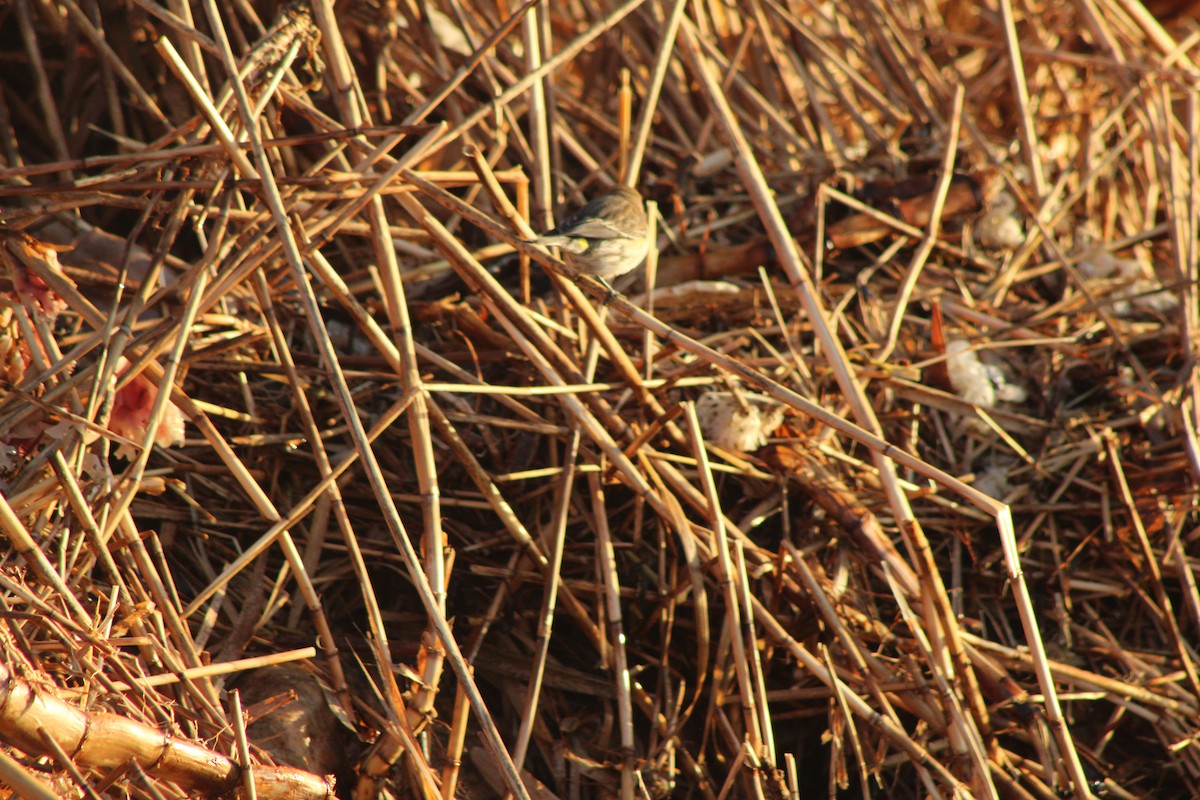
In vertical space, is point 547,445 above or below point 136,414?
below

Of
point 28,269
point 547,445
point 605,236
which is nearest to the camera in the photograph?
point 28,269

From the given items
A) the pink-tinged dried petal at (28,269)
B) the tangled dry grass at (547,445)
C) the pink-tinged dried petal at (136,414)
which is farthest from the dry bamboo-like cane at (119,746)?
the pink-tinged dried petal at (28,269)

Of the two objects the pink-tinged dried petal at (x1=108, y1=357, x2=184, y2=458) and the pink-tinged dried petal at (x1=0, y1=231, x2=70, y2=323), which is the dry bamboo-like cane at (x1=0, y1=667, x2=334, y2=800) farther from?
the pink-tinged dried petal at (x1=0, y1=231, x2=70, y2=323)

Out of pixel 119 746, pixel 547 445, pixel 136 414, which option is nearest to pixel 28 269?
pixel 136 414

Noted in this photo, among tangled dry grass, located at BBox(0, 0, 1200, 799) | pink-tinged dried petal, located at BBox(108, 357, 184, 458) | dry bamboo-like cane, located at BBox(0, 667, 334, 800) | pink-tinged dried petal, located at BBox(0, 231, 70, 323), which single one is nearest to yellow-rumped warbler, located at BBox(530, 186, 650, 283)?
tangled dry grass, located at BBox(0, 0, 1200, 799)

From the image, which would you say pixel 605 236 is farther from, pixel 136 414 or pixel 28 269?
pixel 28 269

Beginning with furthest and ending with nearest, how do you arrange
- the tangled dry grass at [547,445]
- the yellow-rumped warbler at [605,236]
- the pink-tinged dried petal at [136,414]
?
1. the yellow-rumped warbler at [605,236]
2. the pink-tinged dried petal at [136,414]
3. the tangled dry grass at [547,445]

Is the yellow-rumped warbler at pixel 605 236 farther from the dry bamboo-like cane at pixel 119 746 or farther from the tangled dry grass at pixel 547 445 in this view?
the dry bamboo-like cane at pixel 119 746
